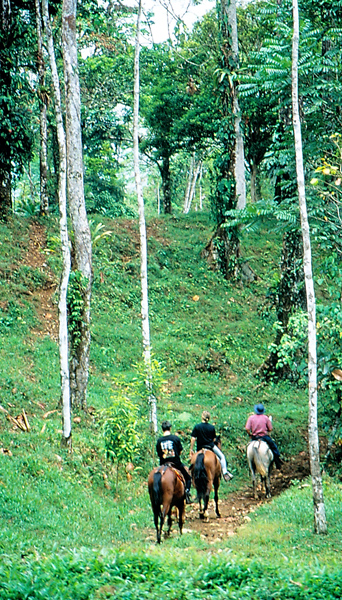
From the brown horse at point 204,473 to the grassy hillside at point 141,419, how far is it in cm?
107

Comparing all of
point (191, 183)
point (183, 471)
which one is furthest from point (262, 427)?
point (191, 183)

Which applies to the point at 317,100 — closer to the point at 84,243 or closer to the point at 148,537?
the point at 84,243

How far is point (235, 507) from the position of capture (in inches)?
516

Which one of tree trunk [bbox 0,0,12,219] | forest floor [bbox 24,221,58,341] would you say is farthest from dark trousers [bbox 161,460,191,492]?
tree trunk [bbox 0,0,12,219]

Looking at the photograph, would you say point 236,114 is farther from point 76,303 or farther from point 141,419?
point 141,419

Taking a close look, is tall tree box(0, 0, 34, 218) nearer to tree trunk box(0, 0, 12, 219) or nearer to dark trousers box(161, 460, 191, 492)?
tree trunk box(0, 0, 12, 219)

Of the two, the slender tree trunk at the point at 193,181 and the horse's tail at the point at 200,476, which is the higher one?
the slender tree trunk at the point at 193,181

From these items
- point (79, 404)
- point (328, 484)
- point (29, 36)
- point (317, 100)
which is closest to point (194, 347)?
point (79, 404)

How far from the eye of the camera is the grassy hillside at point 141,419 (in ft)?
23.0

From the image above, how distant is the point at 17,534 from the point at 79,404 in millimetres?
6646

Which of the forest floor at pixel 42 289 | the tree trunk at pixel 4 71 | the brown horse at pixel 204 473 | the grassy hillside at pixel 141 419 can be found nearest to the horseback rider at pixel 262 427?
the grassy hillside at pixel 141 419

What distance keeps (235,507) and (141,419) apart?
2.97 m

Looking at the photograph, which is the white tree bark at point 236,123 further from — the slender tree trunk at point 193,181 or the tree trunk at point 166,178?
the slender tree trunk at point 193,181

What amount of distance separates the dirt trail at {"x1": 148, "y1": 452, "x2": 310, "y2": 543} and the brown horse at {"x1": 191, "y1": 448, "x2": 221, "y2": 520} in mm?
357
